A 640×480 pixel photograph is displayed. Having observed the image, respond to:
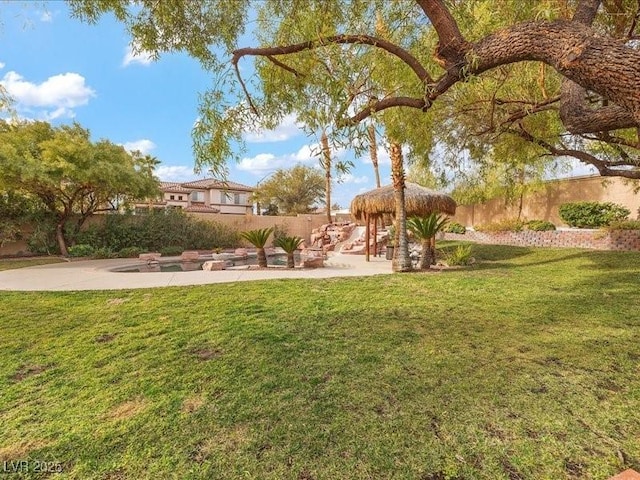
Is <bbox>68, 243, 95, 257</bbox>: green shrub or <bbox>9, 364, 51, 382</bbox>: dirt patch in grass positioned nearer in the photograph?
<bbox>9, 364, 51, 382</bbox>: dirt patch in grass

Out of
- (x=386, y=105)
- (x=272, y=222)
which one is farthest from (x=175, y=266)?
(x=386, y=105)

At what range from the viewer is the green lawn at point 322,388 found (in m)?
2.16

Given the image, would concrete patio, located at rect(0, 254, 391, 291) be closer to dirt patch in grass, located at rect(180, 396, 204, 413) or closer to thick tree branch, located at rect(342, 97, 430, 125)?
dirt patch in grass, located at rect(180, 396, 204, 413)

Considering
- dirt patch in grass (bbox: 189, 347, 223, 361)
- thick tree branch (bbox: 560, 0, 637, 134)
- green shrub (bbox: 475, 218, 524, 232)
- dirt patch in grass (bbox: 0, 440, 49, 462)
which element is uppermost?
thick tree branch (bbox: 560, 0, 637, 134)

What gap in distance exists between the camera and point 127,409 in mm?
2709

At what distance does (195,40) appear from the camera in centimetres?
387

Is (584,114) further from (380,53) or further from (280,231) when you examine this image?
(280,231)

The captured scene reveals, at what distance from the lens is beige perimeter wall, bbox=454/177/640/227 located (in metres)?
14.5

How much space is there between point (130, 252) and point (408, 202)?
1118 cm

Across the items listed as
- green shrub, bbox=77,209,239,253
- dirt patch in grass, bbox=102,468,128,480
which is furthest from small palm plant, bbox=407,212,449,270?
green shrub, bbox=77,209,239,253

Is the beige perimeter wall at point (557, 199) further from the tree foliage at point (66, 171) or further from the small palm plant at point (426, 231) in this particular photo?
the tree foliage at point (66, 171)

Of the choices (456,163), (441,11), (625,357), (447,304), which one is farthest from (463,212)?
(441,11)

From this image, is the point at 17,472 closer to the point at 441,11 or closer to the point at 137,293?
the point at 441,11

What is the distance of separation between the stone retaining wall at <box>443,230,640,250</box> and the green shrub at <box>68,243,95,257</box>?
17.6 m
